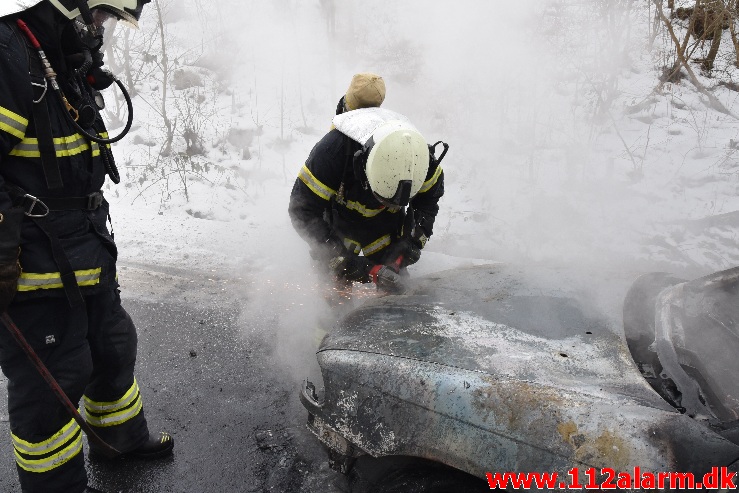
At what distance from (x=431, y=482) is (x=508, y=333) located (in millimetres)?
672

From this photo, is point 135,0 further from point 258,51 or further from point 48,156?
point 258,51

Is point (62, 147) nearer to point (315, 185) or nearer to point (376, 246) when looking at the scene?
point (315, 185)

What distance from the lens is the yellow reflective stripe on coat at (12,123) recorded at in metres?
1.77

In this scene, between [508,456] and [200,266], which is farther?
[200,266]

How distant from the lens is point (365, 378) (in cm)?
205

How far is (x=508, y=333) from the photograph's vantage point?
2186 millimetres

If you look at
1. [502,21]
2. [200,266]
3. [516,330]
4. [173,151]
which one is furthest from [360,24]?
[516,330]

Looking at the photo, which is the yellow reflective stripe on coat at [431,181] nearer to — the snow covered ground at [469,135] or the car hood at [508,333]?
the car hood at [508,333]

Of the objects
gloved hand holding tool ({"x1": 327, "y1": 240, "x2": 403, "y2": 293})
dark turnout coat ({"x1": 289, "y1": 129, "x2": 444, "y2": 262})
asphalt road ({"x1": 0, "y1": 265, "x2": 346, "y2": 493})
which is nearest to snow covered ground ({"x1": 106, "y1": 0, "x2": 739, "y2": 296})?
asphalt road ({"x1": 0, "y1": 265, "x2": 346, "y2": 493})

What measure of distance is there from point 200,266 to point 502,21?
7.19 m

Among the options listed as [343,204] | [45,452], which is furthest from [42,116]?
[343,204]

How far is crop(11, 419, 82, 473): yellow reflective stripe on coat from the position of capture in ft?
6.89

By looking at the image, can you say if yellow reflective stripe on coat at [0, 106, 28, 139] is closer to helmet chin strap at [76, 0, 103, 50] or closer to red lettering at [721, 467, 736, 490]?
helmet chin strap at [76, 0, 103, 50]

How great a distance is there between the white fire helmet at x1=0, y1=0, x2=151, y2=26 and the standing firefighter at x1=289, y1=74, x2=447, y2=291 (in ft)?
4.25
